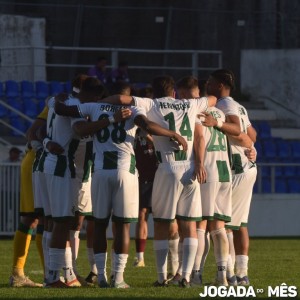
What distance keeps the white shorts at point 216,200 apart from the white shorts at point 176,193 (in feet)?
0.58

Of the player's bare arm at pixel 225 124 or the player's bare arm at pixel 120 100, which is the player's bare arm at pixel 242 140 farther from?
the player's bare arm at pixel 120 100

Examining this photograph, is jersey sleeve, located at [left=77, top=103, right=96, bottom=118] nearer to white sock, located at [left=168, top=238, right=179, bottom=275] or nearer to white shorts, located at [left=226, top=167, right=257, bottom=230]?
white shorts, located at [left=226, top=167, right=257, bottom=230]

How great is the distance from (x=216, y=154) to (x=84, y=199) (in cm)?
140

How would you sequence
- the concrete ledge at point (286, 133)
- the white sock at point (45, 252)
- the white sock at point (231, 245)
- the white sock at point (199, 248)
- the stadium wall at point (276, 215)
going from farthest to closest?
1. the concrete ledge at point (286, 133)
2. the stadium wall at point (276, 215)
3. the white sock at point (231, 245)
4. the white sock at point (199, 248)
5. the white sock at point (45, 252)

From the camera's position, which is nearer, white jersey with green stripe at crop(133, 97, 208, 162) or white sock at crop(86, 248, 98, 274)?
white jersey with green stripe at crop(133, 97, 208, 162)

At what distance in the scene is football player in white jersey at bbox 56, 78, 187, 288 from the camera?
1192 cm

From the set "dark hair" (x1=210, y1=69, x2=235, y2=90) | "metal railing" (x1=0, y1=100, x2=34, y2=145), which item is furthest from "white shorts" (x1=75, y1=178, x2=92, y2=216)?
"metal railing" (x1=0, y1=100, x2=34, y2=145)

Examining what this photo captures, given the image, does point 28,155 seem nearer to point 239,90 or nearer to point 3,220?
point 3,220

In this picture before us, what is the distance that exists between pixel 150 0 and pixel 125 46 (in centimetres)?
133

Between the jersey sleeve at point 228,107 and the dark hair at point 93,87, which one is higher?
the dark hair at point 93,87

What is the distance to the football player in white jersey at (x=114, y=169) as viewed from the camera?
469 inches

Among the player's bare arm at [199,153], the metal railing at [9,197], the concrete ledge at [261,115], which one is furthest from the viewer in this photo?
the concrete ledge at [261,115]

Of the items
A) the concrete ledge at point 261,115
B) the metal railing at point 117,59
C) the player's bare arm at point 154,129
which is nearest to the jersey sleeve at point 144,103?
the player's bare arm at point 154,129

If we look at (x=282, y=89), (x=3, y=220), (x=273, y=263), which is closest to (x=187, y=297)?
(x=273, y=263)
